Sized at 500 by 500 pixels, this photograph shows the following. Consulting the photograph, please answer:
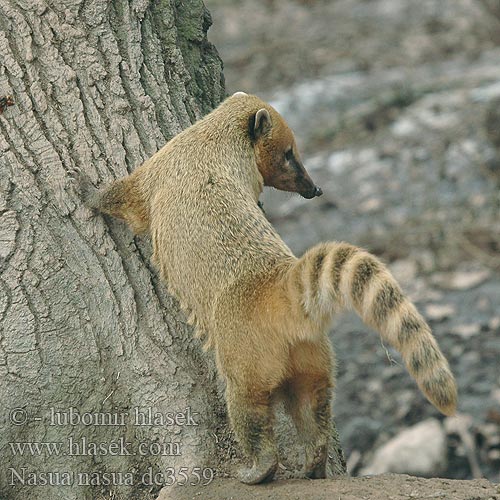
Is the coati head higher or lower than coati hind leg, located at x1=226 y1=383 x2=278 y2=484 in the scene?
higher

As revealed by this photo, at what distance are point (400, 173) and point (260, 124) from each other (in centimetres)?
430

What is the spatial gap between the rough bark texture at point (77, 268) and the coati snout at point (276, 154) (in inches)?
22.6

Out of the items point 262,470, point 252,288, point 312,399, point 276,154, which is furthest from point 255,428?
point 276,154

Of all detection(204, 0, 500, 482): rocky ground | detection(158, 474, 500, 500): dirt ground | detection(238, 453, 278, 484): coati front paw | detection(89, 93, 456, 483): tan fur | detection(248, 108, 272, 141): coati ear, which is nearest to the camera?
detection(89, 93, 456, 483): tan fur

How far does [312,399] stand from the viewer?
396cm

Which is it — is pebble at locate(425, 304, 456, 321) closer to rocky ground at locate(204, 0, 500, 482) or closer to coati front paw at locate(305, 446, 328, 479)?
rocky ground at locate(204, 0, 500, 482)

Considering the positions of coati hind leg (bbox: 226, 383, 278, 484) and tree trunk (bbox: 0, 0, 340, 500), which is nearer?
coati hind leg (bbox: 226, 383, 278, 484)

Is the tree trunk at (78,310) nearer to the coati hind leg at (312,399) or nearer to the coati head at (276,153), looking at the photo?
the coati hind leg at (312,399)

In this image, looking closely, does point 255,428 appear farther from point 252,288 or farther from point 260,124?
point 260,124

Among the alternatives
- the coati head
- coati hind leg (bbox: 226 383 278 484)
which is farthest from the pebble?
coati hind leg (bbox: 226 383 278 484)

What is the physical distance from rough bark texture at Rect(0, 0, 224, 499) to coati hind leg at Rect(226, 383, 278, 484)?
261 millimetres

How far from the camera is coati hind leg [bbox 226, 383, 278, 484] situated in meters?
3.76

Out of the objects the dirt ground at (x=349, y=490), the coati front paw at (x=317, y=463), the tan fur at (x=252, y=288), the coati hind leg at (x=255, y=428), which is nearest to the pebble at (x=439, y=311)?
the tan fur at (x=252, y=288)

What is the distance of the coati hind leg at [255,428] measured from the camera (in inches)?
148
